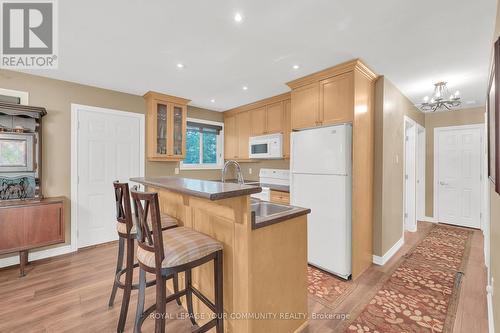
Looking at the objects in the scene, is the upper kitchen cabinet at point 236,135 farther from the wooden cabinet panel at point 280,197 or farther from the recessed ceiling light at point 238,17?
the recessed ceiling light at point 238,17

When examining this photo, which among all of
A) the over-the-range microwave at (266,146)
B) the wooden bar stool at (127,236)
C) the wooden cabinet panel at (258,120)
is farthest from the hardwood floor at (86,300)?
the wooden cabinet panel at (258,120)

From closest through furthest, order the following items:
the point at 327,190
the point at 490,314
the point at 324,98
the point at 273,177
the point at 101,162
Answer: the point at 490,314 → the point at 327,190 → the point at 324,98 → the point at 101,162 → the point at 273,177

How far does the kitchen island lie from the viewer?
1.39m

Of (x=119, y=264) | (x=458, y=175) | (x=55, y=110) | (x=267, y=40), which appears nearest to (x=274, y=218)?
(x=119, y=264)

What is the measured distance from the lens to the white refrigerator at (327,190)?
2541mm

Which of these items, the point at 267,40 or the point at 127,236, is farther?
the point at 267,40

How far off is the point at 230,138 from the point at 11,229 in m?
3.63

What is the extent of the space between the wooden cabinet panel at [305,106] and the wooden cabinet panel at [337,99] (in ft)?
0.29

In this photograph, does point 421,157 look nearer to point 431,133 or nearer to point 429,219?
point 431,133

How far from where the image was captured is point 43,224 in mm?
2717

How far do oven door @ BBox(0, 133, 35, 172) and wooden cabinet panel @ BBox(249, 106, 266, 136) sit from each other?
10.9ft

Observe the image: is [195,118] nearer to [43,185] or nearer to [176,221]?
[43,185]

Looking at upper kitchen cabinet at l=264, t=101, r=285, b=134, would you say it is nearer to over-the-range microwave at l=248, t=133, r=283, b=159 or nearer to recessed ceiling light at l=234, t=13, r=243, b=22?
over-the-range microwave at l=248, t=133, r=283, b=159

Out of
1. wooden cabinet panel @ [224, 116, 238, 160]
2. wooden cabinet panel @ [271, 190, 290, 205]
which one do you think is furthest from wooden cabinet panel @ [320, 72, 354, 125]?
wooden cabinet panel @ [224, 116, 238, 160]
